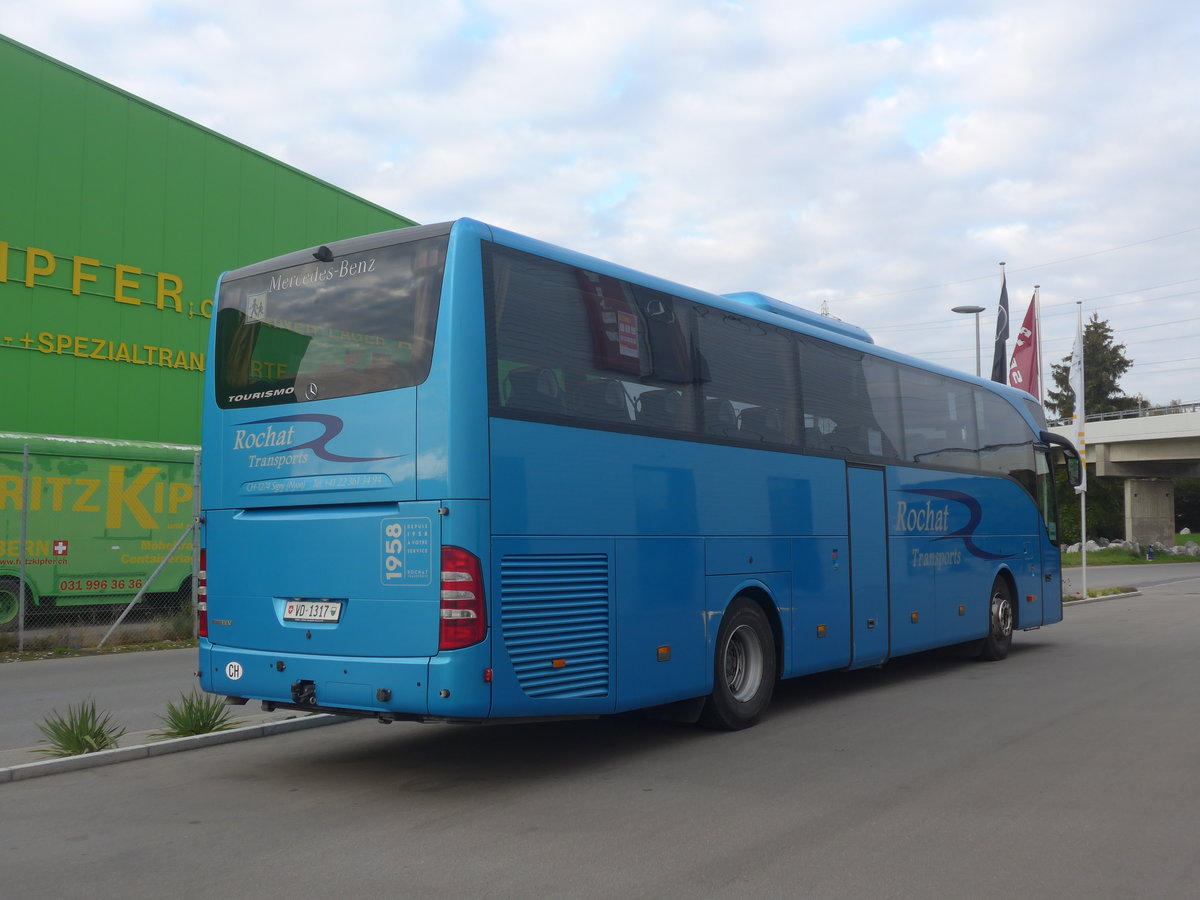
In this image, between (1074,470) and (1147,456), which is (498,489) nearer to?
(1074,470)

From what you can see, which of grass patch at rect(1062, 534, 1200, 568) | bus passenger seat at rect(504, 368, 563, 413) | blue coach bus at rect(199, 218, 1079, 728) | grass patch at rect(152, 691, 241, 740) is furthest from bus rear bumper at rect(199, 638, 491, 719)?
grass patch at rect(1062, 534, 1200, 568)

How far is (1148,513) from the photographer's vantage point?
64.9m

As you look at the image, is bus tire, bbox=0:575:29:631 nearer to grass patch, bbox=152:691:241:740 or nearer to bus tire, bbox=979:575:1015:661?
grass patch, bbox=152:691:241:740

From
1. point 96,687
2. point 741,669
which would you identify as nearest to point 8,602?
point 96,687

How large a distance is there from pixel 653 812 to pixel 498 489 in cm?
211

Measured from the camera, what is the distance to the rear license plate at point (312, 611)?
23.9 feet

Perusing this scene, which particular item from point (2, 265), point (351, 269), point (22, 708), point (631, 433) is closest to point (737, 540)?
point (631, 433)

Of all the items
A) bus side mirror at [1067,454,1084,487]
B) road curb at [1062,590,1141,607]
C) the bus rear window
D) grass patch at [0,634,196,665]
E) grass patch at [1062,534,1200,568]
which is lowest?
grass patch at [1062,534,1200,568]

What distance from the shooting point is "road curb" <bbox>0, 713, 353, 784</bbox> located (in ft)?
24.6

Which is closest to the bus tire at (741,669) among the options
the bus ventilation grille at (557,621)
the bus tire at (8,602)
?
the bus ventilation grille at (557,621)

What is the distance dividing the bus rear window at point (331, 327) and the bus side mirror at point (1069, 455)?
1134 centimetres

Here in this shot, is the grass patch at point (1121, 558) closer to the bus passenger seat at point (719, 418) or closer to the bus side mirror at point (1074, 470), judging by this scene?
the bus side mirror at point (1074, 470)

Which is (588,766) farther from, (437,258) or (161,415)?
(161,415)

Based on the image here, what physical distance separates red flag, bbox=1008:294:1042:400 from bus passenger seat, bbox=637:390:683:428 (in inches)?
886
